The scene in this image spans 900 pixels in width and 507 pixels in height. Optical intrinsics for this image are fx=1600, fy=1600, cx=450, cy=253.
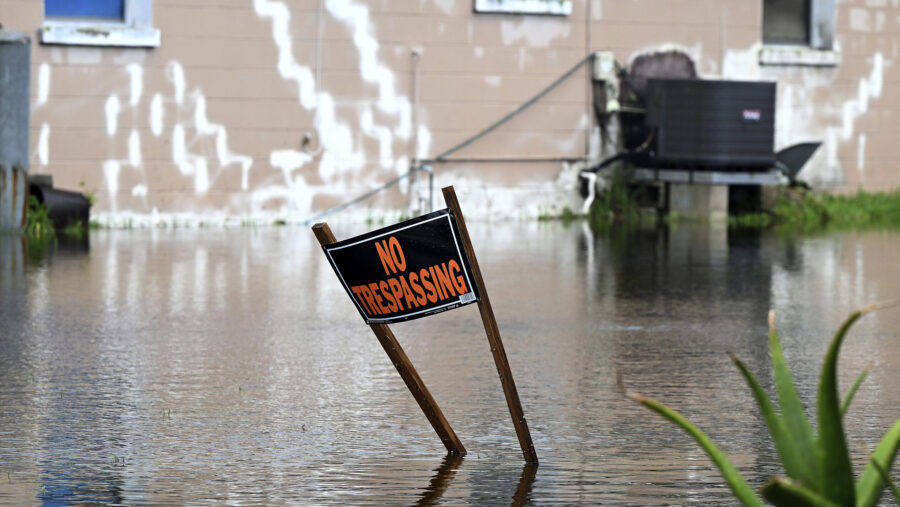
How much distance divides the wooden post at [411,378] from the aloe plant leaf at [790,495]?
2577 millimetres

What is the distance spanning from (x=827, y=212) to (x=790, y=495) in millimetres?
18639

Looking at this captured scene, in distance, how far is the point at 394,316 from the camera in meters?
5.71

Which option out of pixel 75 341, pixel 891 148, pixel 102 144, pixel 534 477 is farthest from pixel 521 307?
pixel 891 148

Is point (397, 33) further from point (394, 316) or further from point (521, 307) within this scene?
point (394, 316)

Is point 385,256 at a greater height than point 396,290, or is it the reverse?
point 385,256

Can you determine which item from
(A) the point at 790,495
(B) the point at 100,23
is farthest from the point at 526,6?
(A) the point at 790,495

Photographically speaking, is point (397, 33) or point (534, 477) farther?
point (397, 33)

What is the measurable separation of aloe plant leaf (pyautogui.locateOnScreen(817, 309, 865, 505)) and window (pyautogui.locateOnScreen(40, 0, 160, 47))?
1557 centimetres

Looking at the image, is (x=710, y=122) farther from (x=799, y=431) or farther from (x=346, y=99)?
(x=799, y=431)

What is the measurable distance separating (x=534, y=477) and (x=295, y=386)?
94.9 inches

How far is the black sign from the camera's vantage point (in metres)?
5.57

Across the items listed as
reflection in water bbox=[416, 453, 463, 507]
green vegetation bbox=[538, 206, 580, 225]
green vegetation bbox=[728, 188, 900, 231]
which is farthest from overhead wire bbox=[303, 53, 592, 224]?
reflection in water bbox=[416, 453, 463, 507]

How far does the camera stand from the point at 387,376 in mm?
8289

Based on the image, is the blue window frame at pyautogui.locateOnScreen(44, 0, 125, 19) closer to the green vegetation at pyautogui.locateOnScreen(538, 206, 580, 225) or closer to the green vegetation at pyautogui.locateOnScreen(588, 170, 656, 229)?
the green vegetation at pyautogui.locateOnScreen(538, 206, 580, 225)
